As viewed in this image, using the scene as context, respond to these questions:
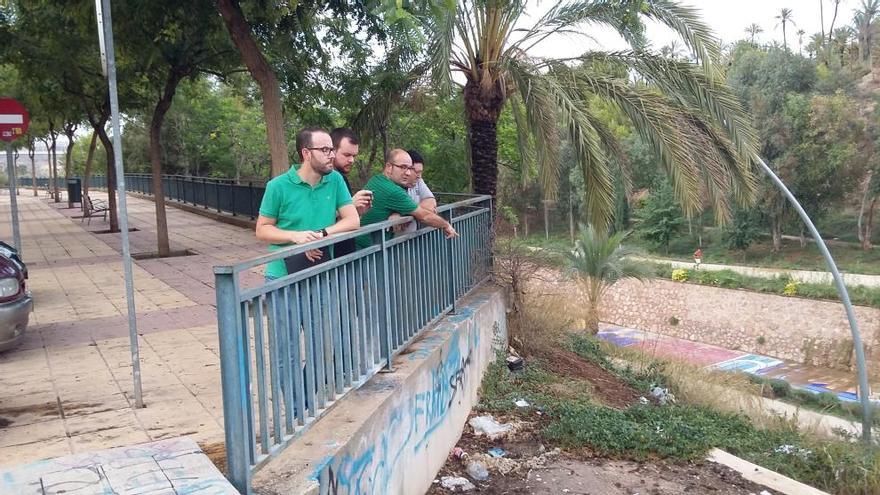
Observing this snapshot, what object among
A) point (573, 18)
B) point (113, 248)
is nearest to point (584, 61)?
point (573, 18)

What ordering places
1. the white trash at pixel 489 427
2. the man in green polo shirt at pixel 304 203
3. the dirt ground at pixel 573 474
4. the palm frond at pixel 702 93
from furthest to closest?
the palm frond at pixel 702 93 → the white trash at pixel 489 427 → the dirt ground at pixel 573 474 → the man in green polo shirt at pixel 304 203

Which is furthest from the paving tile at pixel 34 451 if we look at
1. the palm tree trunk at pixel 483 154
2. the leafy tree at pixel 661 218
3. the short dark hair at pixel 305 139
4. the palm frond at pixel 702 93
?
the leafy tree at pixel 661 218

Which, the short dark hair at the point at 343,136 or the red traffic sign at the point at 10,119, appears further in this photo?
the red traffic sign at the point at 10,119

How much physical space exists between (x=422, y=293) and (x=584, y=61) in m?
5.59

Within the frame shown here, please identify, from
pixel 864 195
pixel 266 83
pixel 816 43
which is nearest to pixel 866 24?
pixel 816 43

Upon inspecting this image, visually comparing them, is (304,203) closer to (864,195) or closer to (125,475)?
(125,475)

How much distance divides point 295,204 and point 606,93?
20.2ft

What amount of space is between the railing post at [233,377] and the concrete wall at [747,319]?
90.8 feet

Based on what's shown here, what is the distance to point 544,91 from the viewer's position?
8984 millimetres

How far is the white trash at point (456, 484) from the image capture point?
501 cm

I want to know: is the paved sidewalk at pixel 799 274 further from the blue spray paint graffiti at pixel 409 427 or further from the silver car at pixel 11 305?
the silver car at pixel 11 305

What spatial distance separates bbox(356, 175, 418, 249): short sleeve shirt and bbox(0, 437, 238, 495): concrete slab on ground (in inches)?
95.2

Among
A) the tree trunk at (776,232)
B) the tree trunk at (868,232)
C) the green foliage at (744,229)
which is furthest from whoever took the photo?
the green foliage at (744,229)

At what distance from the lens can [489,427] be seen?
6109 millimetres
